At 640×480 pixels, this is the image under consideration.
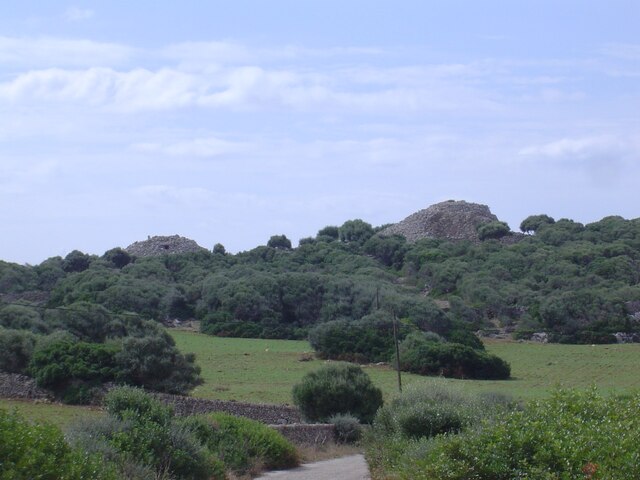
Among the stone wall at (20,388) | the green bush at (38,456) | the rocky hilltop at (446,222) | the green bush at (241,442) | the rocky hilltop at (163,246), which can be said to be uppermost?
the rocky hilltop at (446,222)

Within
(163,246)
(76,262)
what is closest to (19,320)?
(76,262)

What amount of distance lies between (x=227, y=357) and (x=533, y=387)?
17355mm

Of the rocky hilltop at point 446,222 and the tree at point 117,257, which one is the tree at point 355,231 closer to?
the rocky hilltop at point 446,222

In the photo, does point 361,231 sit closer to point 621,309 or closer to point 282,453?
point 621,309

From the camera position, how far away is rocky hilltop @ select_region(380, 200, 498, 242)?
142 m

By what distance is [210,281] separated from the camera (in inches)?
3093

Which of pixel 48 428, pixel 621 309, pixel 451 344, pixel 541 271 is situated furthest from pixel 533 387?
pixel 541 271

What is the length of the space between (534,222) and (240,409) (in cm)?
11674

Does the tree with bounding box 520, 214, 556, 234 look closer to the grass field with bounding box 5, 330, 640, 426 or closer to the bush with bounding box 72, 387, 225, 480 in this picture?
the grass field with bounding box 5, 330, 640, 426

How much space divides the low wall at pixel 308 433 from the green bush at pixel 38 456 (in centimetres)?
1628

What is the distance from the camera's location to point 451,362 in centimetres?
5419

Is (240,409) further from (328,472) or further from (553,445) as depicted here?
(553,445)

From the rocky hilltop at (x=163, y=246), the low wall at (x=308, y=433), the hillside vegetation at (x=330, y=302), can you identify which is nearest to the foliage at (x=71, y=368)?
the hillside vegetation at (x=330, y=302)

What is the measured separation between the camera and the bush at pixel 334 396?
35.4 meters
